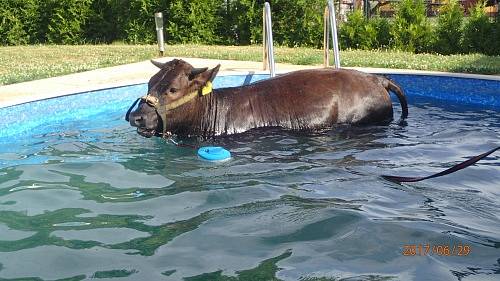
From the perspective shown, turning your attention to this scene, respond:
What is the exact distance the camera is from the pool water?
12.2 feet

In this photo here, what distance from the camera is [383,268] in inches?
141

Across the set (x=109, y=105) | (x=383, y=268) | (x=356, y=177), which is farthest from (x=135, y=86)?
(x=383, y=268)

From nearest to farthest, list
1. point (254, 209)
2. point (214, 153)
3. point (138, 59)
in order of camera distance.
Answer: point (254, 209) → point (214, 153) → point (138, 59)

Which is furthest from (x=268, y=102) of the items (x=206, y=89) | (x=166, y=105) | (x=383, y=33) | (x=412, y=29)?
(x=383, y=33)

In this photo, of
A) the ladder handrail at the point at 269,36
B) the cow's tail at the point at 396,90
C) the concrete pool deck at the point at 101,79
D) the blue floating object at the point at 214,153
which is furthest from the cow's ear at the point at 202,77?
the ladder handrail at the point at 269,36

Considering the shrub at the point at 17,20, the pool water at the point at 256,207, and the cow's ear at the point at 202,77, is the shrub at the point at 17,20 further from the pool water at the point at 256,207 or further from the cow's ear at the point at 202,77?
the cow's ear at the point at 202,77

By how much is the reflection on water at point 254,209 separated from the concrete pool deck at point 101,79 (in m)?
2.40

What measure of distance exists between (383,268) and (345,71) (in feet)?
15.5

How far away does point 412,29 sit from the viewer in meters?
18.7

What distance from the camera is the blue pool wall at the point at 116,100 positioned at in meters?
8.73

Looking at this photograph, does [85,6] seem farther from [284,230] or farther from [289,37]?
[284,230]

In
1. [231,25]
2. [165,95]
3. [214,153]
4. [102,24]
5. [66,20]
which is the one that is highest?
[66,20]

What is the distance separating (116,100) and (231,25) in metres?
12.6

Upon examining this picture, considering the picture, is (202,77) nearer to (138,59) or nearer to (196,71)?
(196,71)
